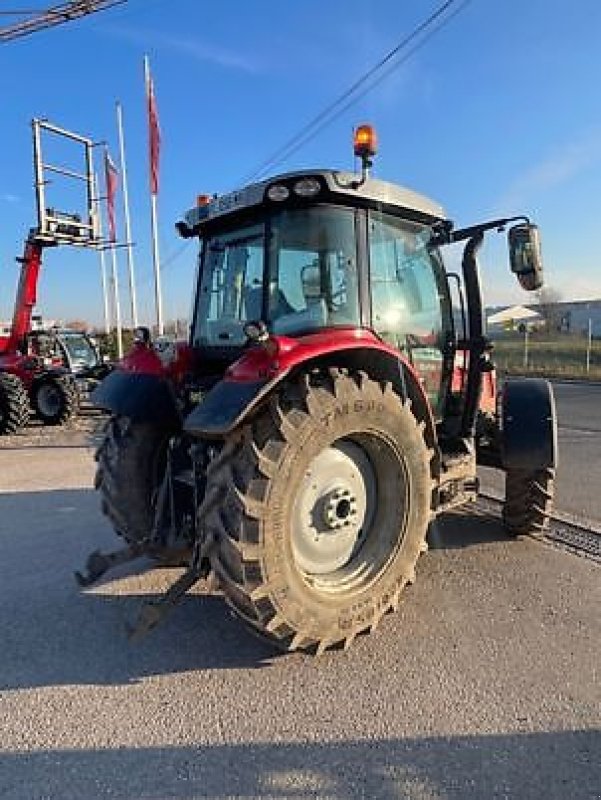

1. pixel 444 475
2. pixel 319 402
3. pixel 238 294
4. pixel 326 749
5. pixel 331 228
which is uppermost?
pixel 331 228

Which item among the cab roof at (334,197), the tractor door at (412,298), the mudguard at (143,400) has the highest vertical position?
the cab roof at (334,197)

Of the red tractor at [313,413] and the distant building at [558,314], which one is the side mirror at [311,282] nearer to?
the red tractor at [313,413]

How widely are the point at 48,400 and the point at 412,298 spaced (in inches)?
406

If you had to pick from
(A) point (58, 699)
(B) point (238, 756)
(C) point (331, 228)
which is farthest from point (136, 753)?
(C) point (331, 228)

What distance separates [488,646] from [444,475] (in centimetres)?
116

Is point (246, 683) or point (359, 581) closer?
point (246, 683)

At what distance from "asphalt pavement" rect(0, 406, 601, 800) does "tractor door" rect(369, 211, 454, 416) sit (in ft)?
4.51

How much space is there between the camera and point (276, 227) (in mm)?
3773

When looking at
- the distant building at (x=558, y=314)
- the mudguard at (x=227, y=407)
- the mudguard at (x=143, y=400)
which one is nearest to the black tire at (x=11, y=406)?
the mudguard at (x=143, y=400)

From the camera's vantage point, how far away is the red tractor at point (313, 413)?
3.16 m

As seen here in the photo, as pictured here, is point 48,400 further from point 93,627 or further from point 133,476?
point 93,627

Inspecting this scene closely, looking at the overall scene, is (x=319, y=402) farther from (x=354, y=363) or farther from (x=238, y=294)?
(x=238, y=294)

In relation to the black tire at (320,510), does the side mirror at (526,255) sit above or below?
above

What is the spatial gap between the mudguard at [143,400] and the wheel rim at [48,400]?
9185 millimetres
